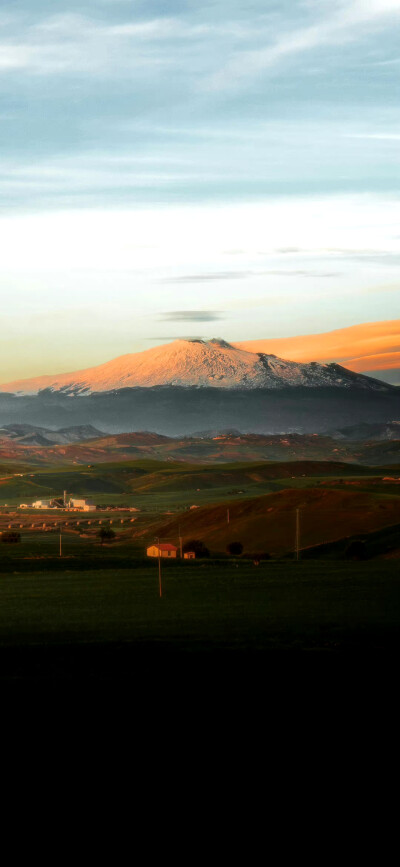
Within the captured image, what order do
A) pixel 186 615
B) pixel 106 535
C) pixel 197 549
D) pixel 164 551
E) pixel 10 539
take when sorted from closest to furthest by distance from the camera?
pixel 186 615 < pixel 197 549 < pixel 164 551 < pixel 10 539 < pixel 106 535

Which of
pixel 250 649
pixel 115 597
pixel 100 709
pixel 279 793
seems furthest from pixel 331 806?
pixel 115 597

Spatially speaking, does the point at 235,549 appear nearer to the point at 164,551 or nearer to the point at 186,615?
the point at 164,551

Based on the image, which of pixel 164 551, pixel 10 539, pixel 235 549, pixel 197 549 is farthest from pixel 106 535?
pixel 197 549

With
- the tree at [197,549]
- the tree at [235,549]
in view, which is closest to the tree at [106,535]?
the tree at [197,549]

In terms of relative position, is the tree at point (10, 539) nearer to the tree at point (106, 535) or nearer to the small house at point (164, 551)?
the tree at point (106, 535)

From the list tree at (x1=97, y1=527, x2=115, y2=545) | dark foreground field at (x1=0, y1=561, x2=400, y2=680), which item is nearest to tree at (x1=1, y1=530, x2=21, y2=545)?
tree at (x1=97, y1=527, x2=115, y2=545)

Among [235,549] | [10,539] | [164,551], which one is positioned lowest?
[235,549]

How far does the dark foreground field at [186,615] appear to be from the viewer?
32.4 metres

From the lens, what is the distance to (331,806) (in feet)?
47.5

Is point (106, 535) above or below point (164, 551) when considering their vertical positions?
above

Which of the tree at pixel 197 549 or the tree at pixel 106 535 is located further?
the tree at pixel 106 535

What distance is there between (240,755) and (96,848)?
17.0ft

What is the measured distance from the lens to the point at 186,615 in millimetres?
47938

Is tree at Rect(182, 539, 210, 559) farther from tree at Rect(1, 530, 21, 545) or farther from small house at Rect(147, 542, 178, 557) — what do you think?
tree at Rect(1, 530, 21, 545)
